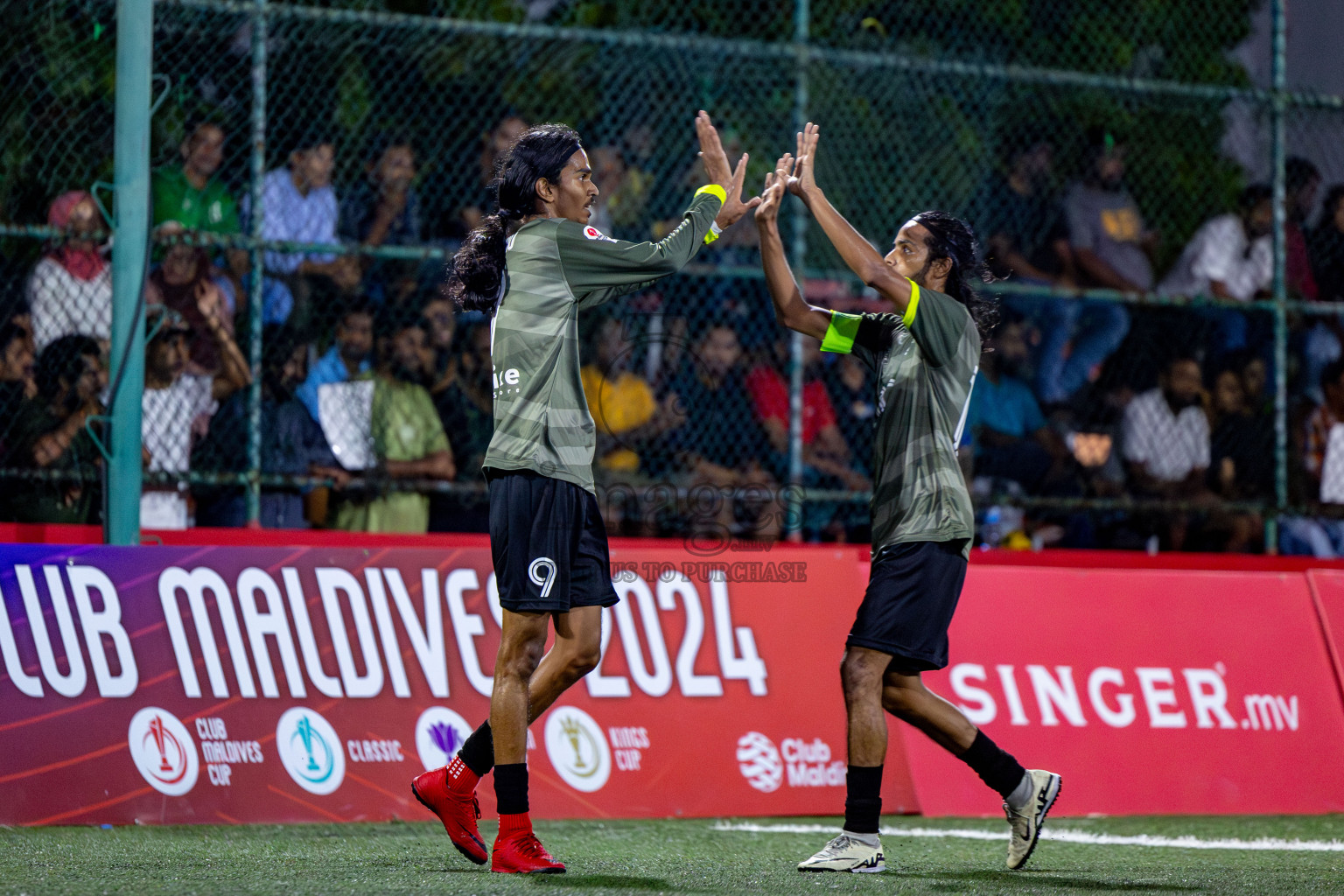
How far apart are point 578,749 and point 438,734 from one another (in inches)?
22.7

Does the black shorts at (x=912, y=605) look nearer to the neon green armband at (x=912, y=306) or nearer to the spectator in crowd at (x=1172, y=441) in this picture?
the neon green armband at (x=912, y=306)

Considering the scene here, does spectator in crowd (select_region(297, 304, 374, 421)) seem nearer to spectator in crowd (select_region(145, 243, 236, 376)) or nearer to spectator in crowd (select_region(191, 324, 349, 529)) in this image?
spectator in crowd (select_region(191, 324, 349, 529))

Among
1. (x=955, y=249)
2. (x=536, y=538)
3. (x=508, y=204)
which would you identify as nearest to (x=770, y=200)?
(x=955, y=249)

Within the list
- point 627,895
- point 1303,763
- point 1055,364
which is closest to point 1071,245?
point 1055,364

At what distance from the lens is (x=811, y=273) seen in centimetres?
857

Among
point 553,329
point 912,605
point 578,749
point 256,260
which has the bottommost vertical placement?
point 578,749

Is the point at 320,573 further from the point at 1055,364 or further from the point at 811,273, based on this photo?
the point at 1055,364

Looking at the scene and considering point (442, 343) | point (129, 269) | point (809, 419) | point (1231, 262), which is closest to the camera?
point (129, 269)

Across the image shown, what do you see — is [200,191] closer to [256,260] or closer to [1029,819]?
[256,260]

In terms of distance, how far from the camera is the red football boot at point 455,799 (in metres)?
4.91

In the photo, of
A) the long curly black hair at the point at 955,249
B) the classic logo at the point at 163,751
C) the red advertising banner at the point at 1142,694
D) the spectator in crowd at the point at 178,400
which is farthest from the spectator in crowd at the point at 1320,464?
the classic logo at the point at 163,751

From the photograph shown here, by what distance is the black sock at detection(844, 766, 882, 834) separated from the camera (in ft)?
16.7

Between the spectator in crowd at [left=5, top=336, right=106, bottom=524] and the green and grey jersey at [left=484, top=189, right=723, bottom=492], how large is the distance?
303 centimetres

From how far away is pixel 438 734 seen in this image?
6.68 meters
